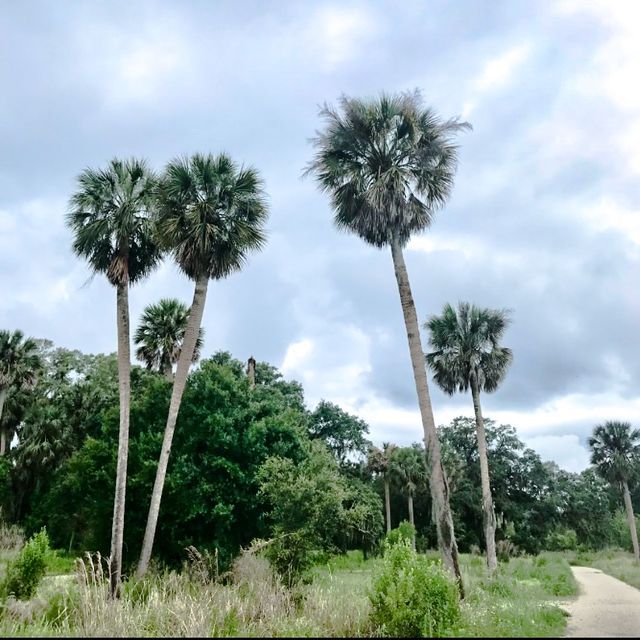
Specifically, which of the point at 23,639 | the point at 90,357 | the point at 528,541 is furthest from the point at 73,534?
the point at 528,541

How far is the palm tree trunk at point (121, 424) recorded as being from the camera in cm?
1569

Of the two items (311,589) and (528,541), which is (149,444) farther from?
(528,541)

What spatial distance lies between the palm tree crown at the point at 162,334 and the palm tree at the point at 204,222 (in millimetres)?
5104

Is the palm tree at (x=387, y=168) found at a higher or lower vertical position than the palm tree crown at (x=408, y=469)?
higher

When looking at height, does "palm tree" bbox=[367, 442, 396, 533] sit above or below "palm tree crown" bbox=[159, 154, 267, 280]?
below

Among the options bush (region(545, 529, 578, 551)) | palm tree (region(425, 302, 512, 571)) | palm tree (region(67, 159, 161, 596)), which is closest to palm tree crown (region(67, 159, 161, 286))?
palm tree (region(67, 159, 161, 596))

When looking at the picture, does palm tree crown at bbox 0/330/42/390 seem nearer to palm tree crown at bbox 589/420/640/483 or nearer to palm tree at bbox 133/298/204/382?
palm tree at bbox 133/298/204/382

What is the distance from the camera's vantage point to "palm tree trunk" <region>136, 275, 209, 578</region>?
1667 centimetres

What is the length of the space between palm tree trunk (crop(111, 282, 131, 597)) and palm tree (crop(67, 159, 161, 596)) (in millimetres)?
31

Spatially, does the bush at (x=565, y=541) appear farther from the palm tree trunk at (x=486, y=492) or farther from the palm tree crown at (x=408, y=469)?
the palm tree trunk at (x=486, y=492)

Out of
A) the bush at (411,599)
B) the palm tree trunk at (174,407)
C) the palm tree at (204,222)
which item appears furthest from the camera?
the palm tree at (204,222)

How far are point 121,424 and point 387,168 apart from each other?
1120 centimetres

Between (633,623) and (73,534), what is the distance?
2886 centimetres

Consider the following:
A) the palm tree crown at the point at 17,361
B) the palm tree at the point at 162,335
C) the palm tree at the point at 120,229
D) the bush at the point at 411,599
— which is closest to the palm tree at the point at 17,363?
the palm tree crown at the point at 17,361
